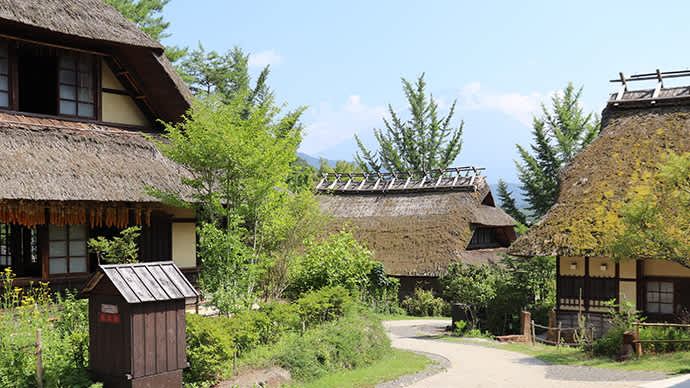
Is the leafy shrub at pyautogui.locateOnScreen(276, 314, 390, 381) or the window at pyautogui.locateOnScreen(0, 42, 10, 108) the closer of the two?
the leafy shrub at pyautogui.locateOnScreen(276, 314, 390, 381)

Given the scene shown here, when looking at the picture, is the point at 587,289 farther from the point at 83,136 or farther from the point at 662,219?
the point at 83,136

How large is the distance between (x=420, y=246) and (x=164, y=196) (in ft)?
60.4

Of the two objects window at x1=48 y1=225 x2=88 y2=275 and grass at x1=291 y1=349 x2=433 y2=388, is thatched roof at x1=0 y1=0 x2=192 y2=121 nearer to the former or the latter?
window at x1=48 y1=225 x2=88 y2=275

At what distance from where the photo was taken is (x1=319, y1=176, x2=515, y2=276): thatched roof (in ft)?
102

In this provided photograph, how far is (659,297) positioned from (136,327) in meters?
16.2

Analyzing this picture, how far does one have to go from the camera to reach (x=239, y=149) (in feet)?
45.7

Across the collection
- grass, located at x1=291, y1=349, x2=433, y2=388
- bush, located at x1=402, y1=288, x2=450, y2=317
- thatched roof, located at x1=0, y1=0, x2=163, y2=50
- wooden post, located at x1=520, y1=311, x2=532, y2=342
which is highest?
thatched roof, located at x1=0, y1=0, x2=163, y2=50

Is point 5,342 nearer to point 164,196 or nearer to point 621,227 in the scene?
point 164,196

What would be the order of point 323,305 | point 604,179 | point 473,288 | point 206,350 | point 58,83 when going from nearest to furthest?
point 206,350 → point 323,305 → point 58,83 → point 604,179 → point 473,288

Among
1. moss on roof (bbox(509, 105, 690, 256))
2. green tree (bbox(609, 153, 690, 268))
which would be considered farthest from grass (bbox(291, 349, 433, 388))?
moss on roof (bbox(509, 105, 690, 256))

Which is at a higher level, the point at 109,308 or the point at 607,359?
the point at 109,308

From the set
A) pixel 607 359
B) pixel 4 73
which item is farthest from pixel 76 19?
pixel 607 359

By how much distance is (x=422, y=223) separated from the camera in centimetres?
3259

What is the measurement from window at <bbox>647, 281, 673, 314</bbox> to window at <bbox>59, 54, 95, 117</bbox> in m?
16.7
